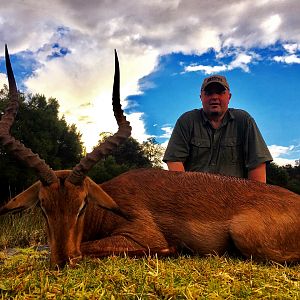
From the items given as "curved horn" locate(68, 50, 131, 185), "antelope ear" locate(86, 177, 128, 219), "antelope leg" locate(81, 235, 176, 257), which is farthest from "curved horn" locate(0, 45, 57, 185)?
"antelope leg" locate(81, 235, 176, 257)

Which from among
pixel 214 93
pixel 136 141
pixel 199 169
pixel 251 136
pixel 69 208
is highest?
pixel 136 141

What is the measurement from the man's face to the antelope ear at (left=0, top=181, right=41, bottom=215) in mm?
4275

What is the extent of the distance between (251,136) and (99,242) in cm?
422

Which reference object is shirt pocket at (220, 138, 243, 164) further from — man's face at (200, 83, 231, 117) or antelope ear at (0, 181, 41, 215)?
antelope ear at (0, 181, 41, 215)

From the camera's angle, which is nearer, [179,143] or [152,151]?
[179,143]

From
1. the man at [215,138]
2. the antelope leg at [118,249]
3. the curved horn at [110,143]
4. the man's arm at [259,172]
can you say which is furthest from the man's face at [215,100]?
the antelope leg at [118,249]

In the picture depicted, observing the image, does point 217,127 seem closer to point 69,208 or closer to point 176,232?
point 176,232

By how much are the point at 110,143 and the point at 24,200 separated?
1221 mm

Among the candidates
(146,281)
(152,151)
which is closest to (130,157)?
(152,151)

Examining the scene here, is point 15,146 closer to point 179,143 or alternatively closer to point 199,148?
point 179,143

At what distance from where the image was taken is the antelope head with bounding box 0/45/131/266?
451 centimetres

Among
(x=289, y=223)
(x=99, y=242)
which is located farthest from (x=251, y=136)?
(x=99, y=242)

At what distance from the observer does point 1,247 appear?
9.91m

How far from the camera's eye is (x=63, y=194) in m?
4.69
